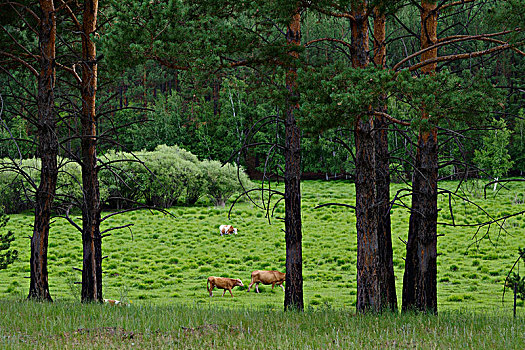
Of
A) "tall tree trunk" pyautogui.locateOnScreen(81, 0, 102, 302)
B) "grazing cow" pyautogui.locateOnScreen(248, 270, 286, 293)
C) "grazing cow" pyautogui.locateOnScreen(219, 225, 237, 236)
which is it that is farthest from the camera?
"grazing cow" pyautogui.locateOnScreen(219, 225, 237, 236)

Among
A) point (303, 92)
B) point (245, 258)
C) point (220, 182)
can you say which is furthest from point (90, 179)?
point (220, 182)

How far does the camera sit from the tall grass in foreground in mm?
6211

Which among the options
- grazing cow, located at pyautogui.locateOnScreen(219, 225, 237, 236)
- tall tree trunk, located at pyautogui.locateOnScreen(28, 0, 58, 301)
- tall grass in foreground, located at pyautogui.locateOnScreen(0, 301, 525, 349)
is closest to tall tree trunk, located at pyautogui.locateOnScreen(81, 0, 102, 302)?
tall tree trunk, located at pyautogui.locateOnScreen(28, 0, 58, 301)

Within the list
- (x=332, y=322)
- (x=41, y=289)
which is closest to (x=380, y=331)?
(x=332, y=322)

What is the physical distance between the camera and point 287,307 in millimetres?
10789

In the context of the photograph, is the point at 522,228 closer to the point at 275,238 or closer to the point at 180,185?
the point at 275,238

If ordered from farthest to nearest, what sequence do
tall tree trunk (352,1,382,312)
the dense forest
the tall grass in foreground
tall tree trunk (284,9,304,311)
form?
tall tree trunk (284,9,304,311) → tall tree trunk (352,1,382,312) → the dense forest → the tall grass in foreground

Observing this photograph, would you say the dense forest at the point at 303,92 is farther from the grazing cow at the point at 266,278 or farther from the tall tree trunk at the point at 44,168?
the grazing cow at the point at 266,278

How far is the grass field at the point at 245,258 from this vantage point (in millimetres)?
20969

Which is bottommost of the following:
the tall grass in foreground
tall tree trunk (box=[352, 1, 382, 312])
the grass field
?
the grass field

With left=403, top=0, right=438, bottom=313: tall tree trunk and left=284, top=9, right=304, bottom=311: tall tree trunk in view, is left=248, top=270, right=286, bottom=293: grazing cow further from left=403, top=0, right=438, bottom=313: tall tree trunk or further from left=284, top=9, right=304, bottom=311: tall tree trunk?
left=403, top=0, right=438, bottom=313: tall tree trunk

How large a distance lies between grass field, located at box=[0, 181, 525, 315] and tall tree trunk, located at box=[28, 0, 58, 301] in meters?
1.70

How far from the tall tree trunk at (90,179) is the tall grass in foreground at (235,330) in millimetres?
2646

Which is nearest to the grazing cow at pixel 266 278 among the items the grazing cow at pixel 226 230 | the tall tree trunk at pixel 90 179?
the tall tree trunk at pixel 90 179
